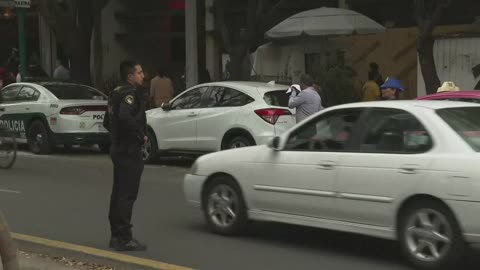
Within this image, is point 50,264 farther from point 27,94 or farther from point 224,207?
point 27,94

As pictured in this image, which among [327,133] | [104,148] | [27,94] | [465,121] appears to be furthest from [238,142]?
[465,121]

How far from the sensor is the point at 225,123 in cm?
1320

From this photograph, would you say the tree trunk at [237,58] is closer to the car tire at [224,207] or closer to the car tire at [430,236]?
the car tire at [224,207]

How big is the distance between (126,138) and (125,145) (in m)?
0.07

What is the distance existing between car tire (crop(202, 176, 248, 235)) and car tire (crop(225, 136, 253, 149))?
483 cm

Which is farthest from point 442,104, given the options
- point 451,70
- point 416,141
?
point 451,70

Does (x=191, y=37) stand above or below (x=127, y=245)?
above

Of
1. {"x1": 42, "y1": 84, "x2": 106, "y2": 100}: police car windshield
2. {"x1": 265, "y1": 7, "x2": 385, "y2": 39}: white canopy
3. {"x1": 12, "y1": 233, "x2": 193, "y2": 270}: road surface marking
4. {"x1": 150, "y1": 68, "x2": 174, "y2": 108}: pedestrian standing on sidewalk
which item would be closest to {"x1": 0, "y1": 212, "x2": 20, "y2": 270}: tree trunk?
{"x1": 12, "y1": 233, "x2": 193, "y2": 270}: road surface marking

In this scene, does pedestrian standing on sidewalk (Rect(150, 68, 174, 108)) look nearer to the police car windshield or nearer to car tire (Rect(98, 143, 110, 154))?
the police car windshield

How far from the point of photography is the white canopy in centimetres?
1661

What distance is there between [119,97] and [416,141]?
8.82 ft

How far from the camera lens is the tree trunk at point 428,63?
1400 centimetres

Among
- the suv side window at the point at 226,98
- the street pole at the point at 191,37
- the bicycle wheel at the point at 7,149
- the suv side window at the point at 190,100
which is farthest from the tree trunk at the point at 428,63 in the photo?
the street pole at the point at 191,37

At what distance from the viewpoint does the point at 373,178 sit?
655 centimetres
